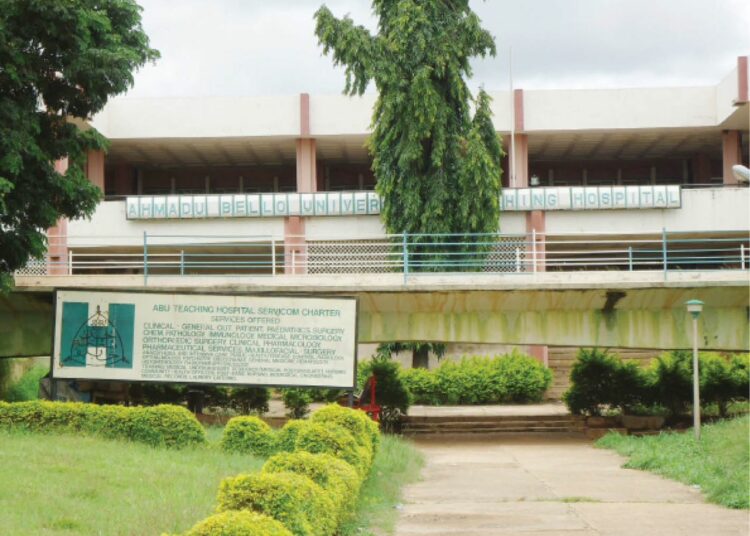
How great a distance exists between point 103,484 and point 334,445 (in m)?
2.80

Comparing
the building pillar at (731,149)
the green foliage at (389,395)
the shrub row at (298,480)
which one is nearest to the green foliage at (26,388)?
the green foliage at (389,395)

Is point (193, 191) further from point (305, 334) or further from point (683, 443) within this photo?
point (683, 443)

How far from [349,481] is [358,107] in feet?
88.0

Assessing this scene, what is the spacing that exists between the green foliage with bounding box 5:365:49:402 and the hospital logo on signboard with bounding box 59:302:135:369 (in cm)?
714

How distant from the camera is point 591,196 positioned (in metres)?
35.8

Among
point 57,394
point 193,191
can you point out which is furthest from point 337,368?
point 193,191

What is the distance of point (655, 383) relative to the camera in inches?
1019

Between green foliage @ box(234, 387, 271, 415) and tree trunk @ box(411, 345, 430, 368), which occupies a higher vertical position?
tree trunk @ box(411, 345, 430, 368)

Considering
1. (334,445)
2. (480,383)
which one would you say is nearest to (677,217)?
(480,383)

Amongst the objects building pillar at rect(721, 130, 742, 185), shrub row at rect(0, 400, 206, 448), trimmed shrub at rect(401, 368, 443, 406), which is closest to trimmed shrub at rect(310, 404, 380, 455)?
shrub row at rect(0, 400, 206, 448)

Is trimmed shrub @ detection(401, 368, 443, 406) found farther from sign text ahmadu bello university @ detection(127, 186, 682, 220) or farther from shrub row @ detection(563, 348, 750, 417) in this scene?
sign text ahmadu bello university @ detection(127, 186, 682, 220)

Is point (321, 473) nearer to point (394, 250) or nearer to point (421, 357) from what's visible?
point (394, 250)

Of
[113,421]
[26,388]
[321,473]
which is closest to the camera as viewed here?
[321,473]

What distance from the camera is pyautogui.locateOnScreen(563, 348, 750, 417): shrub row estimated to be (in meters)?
25.7
